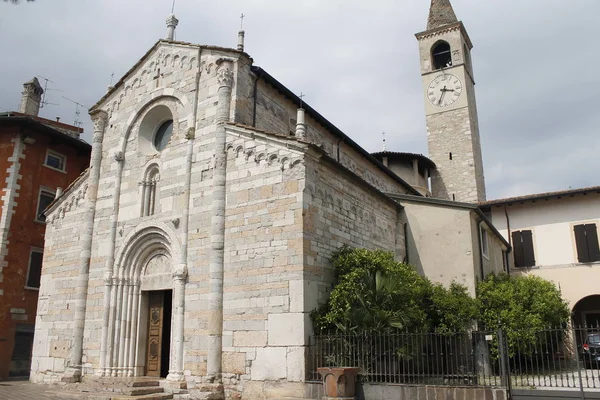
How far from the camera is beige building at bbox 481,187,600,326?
22531 mm

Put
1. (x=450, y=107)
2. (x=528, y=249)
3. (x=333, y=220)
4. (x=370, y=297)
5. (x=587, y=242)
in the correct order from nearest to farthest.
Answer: (x=370, y=297), (x=333, y=220), (x=587, y=242), (x=528, y=249), (x=450, y=107)

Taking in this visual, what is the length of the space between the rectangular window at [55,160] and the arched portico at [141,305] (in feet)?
34.3

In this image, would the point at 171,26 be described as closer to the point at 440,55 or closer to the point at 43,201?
the point at 43,201

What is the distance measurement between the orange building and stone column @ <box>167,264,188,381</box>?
1056 cm

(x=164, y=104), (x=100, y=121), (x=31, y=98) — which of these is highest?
(x=31, y=98)

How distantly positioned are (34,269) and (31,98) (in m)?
9.53

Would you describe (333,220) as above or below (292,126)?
below

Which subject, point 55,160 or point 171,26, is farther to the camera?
point 55,160

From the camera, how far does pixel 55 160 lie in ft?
74.0

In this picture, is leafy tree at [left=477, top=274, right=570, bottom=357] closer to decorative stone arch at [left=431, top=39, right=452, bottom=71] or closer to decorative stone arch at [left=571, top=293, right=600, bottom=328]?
decorative stone arch at [left=571, top=293, right=600, bottom=328]

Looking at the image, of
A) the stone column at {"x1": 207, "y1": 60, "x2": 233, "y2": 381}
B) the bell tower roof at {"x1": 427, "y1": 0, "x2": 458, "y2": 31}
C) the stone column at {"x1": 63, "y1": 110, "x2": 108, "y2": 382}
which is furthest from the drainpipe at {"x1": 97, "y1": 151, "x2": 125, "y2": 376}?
the bell tower roof at {"x1": 427, "y1": 0, "x2": 458, "y2": 31}

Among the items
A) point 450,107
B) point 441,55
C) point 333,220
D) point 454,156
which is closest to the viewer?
point 333,220

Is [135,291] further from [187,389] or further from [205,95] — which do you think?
[205,95]

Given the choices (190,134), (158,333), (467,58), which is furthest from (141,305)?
(467,58)
